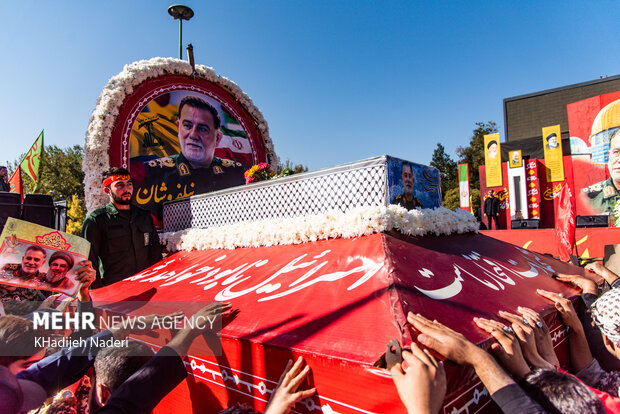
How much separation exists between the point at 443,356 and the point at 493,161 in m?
19.2

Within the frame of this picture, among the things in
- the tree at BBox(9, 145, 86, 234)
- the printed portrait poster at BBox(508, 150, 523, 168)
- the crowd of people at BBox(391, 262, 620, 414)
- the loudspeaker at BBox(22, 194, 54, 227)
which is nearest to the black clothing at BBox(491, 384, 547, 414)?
the crowd of people at BBox(391, 262, 620, 414)

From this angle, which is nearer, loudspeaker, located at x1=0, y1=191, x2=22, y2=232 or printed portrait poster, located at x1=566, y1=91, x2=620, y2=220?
loudspeaker, located at x1=0, y1=191, x2=22, y2=232

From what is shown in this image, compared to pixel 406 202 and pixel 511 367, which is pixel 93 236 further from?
pixel 511 367

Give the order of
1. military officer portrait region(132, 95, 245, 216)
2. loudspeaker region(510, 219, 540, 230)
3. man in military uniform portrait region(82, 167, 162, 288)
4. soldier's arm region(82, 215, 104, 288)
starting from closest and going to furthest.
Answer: soldier's arm region(82, 215, 104, 288) < man in military uniform portrait region(82, 167, 162, 288) < military officer portrait region(132, 95, 245, 216) < loudspeaker region(510, 219, 540, 230)

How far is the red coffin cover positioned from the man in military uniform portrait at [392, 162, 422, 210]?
331 mm

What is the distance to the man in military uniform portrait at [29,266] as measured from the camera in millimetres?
2205

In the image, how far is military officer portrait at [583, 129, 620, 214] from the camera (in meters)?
12.0

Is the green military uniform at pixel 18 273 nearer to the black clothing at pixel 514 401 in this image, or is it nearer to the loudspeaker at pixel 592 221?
the black clothing at pixel 514 401

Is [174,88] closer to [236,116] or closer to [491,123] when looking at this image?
[236,116]

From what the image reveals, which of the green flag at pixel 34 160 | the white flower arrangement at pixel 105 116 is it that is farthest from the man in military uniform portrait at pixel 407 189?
the green flag at pixel 34 160

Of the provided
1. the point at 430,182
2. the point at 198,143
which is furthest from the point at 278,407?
the point at 198,143

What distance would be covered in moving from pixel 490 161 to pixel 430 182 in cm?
1707

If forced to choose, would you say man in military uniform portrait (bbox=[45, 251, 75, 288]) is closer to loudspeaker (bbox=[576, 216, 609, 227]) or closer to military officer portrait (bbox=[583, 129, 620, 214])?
loudspeaker (bbox=[576, 216, 609, 227])

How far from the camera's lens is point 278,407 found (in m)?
1.39
